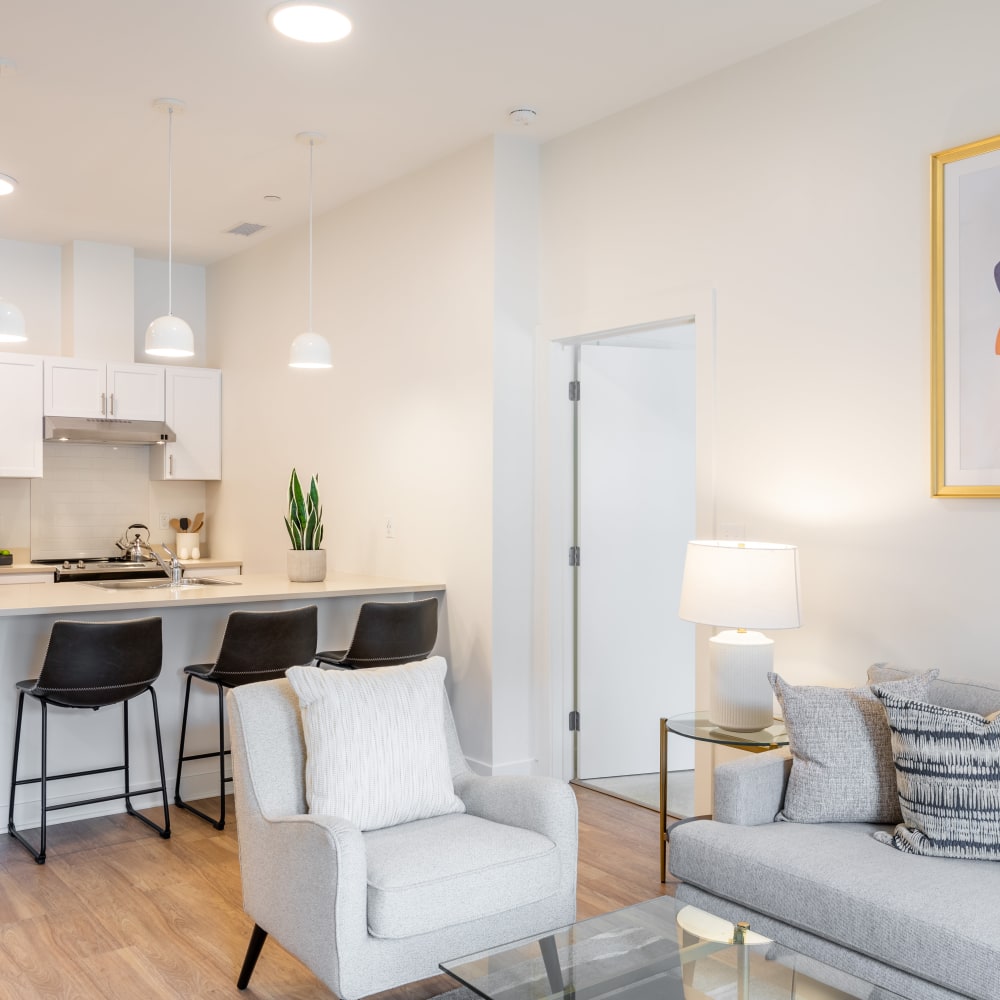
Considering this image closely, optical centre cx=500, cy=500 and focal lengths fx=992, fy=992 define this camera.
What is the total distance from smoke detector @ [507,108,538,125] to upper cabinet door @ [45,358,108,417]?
3457 mm

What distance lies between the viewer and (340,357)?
5.61 metres

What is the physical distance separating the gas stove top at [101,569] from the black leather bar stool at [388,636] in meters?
2.34

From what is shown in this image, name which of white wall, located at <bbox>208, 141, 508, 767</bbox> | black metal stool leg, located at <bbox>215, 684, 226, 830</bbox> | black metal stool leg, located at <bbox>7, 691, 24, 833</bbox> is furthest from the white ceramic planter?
black metal stool leg, located at <bbox>7, 691, 24, 833</bbox>

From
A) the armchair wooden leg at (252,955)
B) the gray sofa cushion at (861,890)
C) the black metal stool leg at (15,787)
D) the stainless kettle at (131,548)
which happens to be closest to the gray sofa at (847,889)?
the gray sofa cushion at (861,890)

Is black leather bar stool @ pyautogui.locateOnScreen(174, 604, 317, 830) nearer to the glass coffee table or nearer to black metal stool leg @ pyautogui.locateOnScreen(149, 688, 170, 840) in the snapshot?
black metal stool leg @ pyautogui.locateOnScreen(149, 688, 170, 840)

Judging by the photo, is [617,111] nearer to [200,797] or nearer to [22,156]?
[22,156]

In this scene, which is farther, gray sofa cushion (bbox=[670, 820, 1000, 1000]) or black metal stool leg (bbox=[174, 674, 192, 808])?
black metal stool leg (bbox=[174, 674, 192, 808])

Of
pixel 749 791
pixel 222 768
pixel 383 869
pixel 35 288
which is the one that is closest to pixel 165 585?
pixel 222 768

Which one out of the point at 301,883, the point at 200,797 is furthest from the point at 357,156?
the point at 301,883

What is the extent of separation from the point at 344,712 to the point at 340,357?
3.33 metres

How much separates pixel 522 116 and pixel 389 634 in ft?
7.58

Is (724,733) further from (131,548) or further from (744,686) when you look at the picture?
(131,548)

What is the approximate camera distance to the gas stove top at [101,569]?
6082 mm

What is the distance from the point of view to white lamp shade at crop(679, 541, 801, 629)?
3076 millimetres
